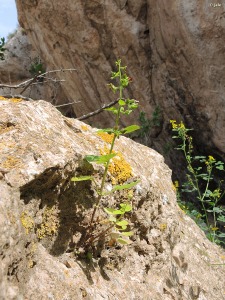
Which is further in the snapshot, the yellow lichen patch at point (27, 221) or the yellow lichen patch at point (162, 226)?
the yellow lichen patch at point (162, 226)

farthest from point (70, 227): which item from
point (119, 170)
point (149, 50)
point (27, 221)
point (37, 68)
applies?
point (37, 68)

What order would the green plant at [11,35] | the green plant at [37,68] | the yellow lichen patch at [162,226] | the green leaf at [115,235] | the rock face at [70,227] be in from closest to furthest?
1. the rock face at [70,227]
2. the green leaf at [115,235]
3. the yellow lichen patch at [162,226]
4. the green plant at [37,68]
5. the green plant at [11,35]

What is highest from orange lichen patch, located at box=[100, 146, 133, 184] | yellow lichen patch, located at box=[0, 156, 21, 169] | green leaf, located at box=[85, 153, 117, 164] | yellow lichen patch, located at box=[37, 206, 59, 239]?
yellow lichen patch, located at box=[0, 156, 21, 169]

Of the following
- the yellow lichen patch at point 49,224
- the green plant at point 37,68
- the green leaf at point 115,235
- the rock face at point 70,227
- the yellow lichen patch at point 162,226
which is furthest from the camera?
the green plant at point 37,68

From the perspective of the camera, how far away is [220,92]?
6488 mm

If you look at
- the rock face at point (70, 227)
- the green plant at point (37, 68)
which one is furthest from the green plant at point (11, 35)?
the rock face at point (70, 227)

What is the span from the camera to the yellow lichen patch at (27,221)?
1256mm

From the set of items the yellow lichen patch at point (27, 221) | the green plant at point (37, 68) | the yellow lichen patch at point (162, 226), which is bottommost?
the yellow lichen patch at point (162, 226)

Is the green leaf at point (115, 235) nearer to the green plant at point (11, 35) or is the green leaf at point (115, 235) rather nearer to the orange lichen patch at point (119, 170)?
the orange lichen patch at point (119, 170)

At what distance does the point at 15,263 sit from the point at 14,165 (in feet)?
1.02

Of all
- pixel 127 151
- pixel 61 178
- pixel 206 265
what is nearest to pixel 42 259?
pixel 61 178

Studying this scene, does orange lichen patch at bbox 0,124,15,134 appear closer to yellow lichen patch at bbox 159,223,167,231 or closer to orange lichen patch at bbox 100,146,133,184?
orange lichen patch at bbox 100,146,133,184

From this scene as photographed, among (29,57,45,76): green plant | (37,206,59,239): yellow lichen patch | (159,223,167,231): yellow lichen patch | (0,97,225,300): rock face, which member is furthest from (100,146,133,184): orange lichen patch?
(29,57,45,76): green plant

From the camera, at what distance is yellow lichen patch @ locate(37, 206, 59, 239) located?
138cm
